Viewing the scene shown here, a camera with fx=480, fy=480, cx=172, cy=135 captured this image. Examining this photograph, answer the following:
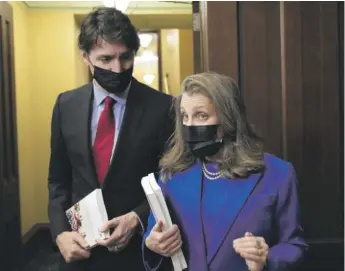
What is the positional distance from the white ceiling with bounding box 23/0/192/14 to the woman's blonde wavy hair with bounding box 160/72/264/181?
3.70 metres

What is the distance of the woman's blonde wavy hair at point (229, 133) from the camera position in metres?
1.16

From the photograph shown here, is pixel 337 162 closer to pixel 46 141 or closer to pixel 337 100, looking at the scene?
pixel 337 100

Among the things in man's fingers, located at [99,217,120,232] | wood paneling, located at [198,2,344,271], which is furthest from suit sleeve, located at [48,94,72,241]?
wood paneling, located at [198,2,344,271]

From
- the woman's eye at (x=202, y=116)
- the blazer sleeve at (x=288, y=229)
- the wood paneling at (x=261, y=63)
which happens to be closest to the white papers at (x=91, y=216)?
the woman's eye at (x=202, y=116)

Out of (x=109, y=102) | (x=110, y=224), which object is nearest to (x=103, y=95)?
(x=109, y=102)

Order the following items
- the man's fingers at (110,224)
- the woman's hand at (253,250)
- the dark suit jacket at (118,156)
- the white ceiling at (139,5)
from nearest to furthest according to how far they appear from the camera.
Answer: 1. the woman's hand at (253,250)
2. the man's fingers at (110,224)
3. the dark suit jacket at (118,156)
4. the white ceiling at (139,5)

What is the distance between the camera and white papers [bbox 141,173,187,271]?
108 cm

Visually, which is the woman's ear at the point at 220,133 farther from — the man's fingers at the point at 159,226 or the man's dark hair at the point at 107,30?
the man's dark hair at the point at 107,30

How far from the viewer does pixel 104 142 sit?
4.69ft

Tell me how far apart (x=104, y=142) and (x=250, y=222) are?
20.9 inches

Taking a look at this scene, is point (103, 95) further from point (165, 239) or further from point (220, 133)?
point (165, 239)

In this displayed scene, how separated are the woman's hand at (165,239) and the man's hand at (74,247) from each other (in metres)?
0.30

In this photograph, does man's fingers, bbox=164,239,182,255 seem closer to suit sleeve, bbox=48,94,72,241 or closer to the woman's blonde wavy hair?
the woman's blonde wavy hair

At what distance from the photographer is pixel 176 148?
1.26m
